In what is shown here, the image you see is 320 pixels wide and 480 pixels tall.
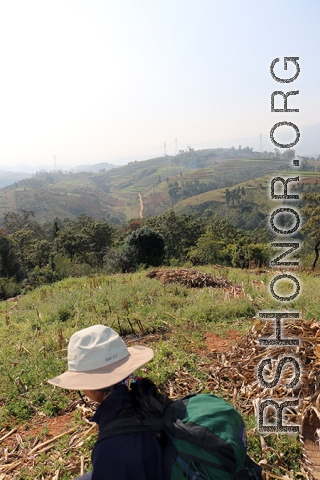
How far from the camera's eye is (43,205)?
11675 centimetres

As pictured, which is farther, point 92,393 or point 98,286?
point 98,286

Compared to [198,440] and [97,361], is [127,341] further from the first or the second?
[198,440]

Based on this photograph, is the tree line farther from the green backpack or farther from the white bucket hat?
the green backpack

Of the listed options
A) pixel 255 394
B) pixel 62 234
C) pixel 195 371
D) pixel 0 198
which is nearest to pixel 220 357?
pixel 195 371

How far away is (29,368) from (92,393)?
4068 mm

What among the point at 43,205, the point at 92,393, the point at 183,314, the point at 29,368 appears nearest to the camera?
A: the point at 92,393

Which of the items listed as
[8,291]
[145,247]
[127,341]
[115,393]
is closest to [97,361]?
[115,393]

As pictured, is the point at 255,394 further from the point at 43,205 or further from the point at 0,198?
the point at 0,198

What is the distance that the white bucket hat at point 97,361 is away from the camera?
73.8 inches

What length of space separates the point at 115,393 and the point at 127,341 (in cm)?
468

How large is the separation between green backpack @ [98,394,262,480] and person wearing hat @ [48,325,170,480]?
0.04 metres

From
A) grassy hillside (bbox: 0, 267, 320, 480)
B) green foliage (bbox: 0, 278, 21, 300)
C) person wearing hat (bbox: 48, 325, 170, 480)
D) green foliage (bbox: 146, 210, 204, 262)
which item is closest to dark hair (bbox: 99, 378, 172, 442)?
person wearing hat (bbox: 48, 325, 170, 480)

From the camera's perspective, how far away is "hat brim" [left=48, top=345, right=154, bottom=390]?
183 cm

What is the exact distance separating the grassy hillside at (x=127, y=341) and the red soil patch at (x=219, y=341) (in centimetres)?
2
